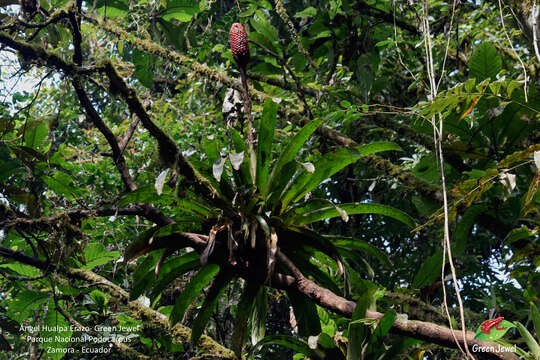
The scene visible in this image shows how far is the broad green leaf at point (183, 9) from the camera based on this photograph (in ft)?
8.11

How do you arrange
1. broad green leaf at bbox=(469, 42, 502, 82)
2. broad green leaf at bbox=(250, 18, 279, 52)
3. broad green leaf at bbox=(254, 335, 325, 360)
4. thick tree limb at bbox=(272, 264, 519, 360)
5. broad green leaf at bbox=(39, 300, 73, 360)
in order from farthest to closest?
broad green leaf at bbox=(250, 18, 279, 52) → broad green leaf at bbox=(39, 300, 73, 360) → broad green leaf at bbox=(469, 42, 502, 82) → broad green leaf at bbox=(254, 335, 325, 360) → thick tree limb at bbox=(272, 264, 519, 360)

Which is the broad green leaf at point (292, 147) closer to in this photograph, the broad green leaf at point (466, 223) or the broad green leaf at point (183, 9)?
the broad green leaf at point (466, 223)

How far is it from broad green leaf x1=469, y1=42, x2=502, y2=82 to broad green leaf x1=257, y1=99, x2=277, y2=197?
3.07 feet

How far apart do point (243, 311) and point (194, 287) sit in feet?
0.65

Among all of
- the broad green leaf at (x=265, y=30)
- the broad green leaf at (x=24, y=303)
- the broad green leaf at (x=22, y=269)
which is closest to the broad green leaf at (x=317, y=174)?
the broad green leaf at (x=265, y=30)

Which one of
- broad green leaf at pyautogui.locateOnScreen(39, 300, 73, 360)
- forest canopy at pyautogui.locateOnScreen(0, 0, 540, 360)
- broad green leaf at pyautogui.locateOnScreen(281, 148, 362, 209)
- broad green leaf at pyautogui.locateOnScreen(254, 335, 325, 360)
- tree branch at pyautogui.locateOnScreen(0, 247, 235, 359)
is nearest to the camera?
forest canopy at pyautogui.locateOnScreen(0, 0, 540, 360)

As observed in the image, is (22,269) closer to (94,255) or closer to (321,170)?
(94,255)

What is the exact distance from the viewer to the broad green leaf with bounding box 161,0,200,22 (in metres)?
2.47

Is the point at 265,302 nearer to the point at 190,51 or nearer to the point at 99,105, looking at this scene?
the point at 190,51

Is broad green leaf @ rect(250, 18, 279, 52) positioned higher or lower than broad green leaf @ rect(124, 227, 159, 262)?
higher

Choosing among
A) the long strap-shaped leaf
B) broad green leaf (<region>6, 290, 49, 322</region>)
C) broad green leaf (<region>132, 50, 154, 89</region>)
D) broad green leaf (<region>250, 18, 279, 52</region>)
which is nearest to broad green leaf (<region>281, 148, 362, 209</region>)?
the long strap-shaped leaf

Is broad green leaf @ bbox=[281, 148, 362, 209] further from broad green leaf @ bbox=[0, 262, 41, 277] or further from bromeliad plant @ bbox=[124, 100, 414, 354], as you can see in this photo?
broad green leaf @ bbox=[0, 262, 41, 277]

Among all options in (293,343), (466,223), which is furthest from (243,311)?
(466,223)

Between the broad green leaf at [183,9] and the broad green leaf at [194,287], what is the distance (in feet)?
Result: 5.14
